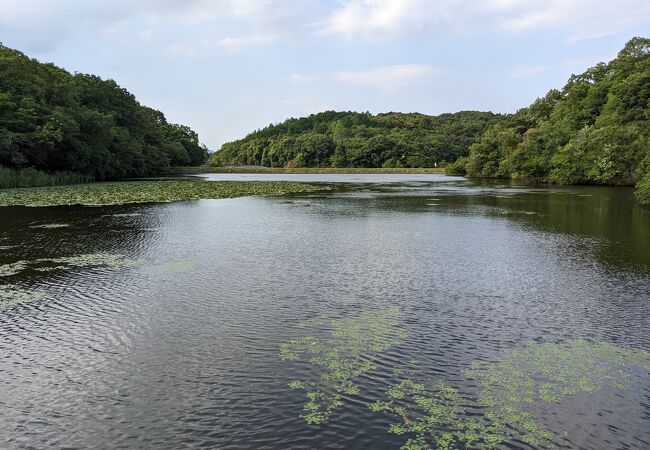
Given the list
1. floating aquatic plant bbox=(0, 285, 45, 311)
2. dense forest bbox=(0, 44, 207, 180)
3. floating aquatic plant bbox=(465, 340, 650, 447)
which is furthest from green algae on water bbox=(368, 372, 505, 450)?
dense forest bbox=(0, 44, 207, 180)

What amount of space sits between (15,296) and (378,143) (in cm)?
12901

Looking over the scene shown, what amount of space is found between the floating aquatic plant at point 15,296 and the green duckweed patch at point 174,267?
3332 millimetres

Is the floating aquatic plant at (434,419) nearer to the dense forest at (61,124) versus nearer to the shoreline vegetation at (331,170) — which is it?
the dense forest at (61,124)

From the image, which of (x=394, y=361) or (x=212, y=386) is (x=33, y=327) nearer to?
(x=212, y=386)

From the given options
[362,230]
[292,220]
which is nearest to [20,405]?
[362,230]

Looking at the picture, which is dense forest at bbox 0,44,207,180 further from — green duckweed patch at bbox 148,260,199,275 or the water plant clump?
the water plant clump

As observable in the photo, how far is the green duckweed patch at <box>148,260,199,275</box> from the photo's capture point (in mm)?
14539

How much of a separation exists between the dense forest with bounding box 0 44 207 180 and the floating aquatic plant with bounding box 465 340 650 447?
157 ft

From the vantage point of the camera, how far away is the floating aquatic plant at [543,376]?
6.40 metres

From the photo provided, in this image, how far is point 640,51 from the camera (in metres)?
74.2

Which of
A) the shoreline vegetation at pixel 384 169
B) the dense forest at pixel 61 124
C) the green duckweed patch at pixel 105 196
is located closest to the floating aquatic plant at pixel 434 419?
the green duckweed patch at pixel 105 196

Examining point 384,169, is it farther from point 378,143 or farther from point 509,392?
point 509,392

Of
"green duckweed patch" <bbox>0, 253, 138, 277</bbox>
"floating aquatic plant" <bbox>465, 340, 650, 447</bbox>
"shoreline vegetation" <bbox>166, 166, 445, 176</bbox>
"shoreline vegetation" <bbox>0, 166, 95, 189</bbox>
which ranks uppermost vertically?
"shoreline vegetation" <bbox>166, 166, 445, 176</bbox>

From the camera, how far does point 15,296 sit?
11648 millimetres
